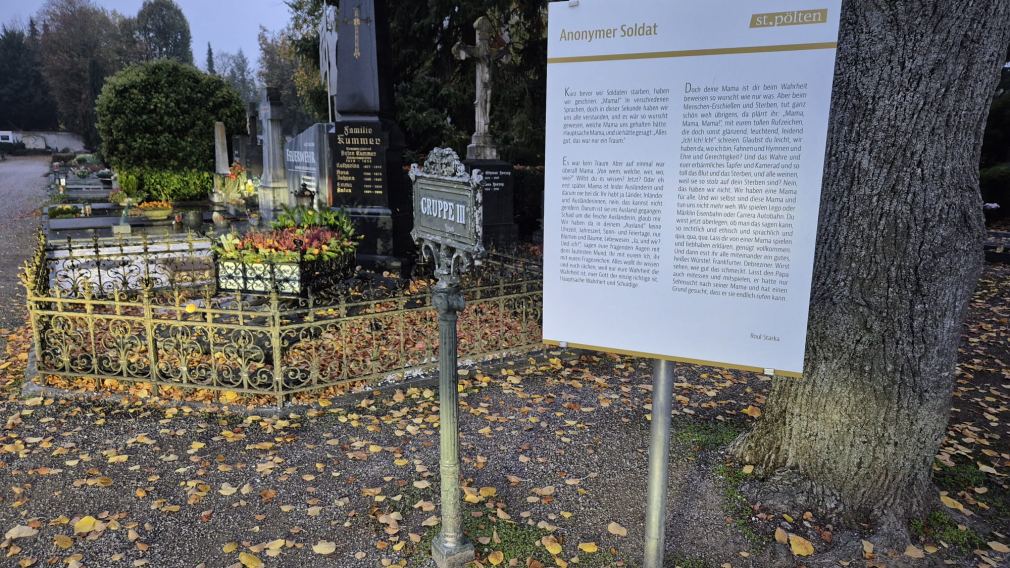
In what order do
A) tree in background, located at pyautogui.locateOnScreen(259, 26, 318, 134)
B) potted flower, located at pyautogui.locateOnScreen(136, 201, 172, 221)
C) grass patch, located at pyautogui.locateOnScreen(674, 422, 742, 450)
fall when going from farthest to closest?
tree in background, located at pyautogui.locateOnScreen(259, 26, 318, 134)
potted flower, located at pyautogui.locateOnScreen(136, 201, 172, 221)
grass patch, located at pyautogui.locateOnScreen(674, 422, 742, 450)

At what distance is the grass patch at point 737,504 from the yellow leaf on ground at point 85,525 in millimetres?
3703

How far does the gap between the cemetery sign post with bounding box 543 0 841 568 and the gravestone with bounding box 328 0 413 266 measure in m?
6.77

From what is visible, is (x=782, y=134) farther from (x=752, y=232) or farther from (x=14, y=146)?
(x=14, y=146)

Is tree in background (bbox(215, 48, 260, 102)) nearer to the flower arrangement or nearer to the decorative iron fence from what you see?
the flower arrangement

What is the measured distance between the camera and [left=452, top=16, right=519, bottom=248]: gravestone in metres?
13.3

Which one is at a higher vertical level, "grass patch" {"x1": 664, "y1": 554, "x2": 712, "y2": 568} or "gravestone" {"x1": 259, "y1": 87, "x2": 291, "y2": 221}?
"gravestone" {"x1": 259, "y1": 87, "x2": 291, "y2": 221}

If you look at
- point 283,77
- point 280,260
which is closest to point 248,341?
point 280,260

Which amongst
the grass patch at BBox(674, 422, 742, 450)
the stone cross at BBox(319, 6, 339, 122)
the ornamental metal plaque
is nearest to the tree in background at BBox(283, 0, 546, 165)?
the stone cross at BBox(319, 6, 339, 122)

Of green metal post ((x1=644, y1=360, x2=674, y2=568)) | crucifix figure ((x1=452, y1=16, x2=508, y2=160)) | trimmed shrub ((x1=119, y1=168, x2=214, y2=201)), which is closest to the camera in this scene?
green metal post ((x1=644, y1=360, x2=674, y2=568))

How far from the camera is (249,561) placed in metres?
3.30

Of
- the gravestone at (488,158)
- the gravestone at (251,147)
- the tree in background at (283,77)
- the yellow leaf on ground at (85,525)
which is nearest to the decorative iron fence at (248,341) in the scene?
the yellow leaf on ground at (85,525)

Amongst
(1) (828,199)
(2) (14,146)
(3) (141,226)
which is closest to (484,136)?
(3) (141,226)

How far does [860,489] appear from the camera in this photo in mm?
3619

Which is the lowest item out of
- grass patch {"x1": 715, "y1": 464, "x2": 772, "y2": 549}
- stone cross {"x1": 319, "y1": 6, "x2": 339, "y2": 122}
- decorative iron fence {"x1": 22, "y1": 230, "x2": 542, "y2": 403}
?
grass patch {"x1": 715, "y1": 464, "x2": 772, "y2": 549}
